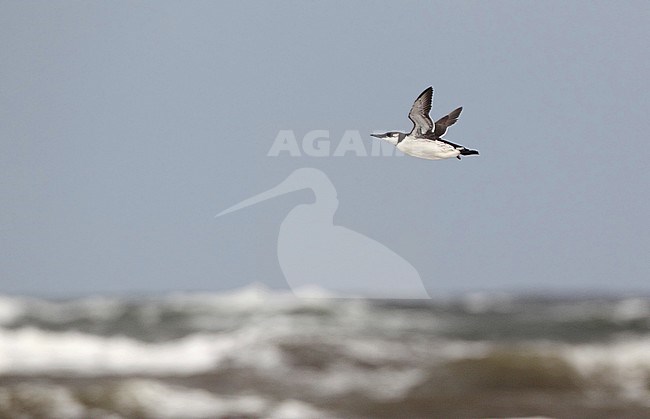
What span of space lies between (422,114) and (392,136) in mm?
126

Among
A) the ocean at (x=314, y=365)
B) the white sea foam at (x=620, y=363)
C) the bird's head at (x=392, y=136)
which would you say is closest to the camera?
the bird's head at (x=392, y=136)

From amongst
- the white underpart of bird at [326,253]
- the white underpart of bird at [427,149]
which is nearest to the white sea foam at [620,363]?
the white underpart of bird at [326,253]

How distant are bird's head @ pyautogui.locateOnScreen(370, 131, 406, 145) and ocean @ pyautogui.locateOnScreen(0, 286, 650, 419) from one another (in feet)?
16.8

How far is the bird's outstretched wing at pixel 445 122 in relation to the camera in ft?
10.5

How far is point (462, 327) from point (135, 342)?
6.54 metres

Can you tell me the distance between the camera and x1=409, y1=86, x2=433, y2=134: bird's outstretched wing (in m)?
3.23

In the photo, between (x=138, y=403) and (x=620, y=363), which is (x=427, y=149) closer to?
(x=138, y=403)

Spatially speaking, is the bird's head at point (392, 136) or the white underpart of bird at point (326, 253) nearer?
the bird's head at point (392, 136)

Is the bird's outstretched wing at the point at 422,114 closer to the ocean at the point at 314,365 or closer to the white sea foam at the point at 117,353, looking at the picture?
the ocean at the point at 314,365

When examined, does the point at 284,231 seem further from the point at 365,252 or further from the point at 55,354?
the point at 55,354

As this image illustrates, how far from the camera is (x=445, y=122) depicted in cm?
329

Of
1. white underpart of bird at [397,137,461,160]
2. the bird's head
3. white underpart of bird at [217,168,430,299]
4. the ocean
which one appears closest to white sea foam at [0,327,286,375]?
the ocean

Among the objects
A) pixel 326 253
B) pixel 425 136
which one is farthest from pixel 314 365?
pixel 425 136

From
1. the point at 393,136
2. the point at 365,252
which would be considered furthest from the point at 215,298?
the point at 393,136
